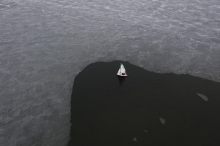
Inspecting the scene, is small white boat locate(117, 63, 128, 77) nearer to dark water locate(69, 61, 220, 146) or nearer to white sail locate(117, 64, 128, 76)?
white sail locate(117, 64, 128, 76)

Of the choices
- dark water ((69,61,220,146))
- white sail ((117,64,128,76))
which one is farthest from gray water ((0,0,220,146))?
white sail ((117,64,128,76))

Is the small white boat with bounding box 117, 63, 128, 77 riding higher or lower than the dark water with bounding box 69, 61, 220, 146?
higher

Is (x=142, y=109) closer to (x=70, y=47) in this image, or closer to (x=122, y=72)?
(x=122, y=72)

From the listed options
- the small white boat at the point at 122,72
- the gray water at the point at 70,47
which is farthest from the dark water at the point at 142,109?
the gray water at the point at 70,47

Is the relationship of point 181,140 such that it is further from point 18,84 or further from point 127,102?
point 18,84

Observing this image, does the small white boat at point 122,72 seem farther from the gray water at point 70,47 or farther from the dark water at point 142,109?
the gray water at point 70,47

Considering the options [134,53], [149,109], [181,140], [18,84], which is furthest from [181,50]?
[18,84]
